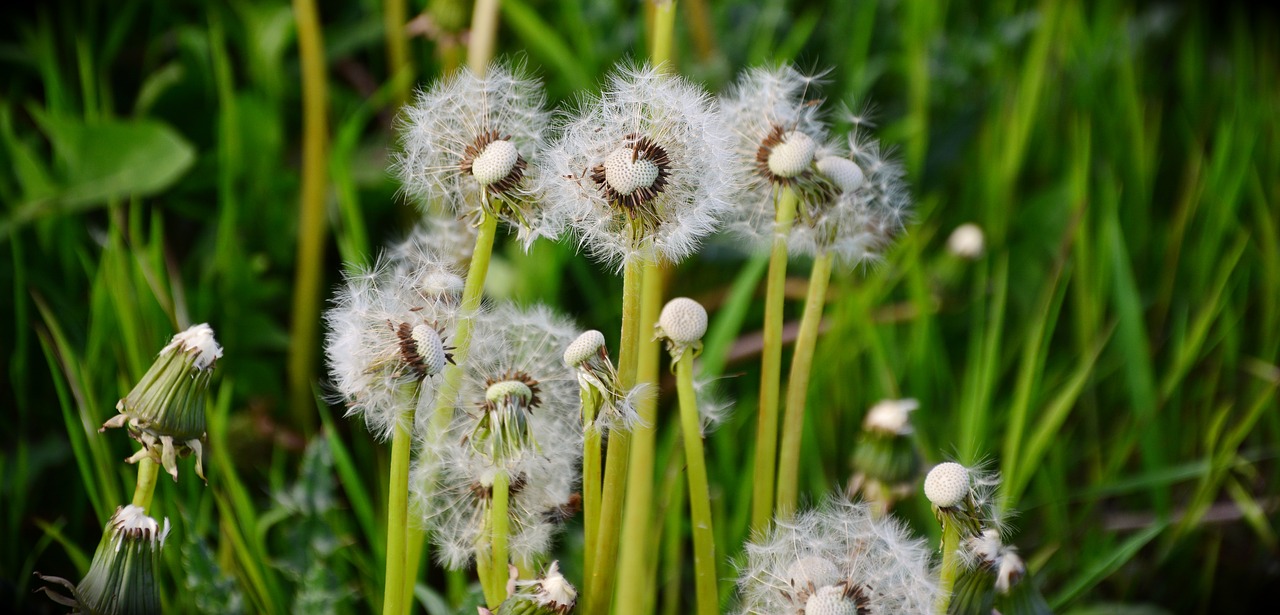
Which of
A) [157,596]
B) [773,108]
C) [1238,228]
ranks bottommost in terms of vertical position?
[157,596]

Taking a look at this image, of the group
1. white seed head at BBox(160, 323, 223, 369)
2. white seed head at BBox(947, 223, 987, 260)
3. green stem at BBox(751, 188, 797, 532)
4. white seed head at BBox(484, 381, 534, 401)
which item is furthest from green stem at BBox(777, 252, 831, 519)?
white seed head at BBox(947, 223, 987, 260)

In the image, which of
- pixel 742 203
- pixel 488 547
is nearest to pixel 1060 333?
pixel 742 203

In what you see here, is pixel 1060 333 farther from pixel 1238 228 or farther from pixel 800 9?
pixel 800 9

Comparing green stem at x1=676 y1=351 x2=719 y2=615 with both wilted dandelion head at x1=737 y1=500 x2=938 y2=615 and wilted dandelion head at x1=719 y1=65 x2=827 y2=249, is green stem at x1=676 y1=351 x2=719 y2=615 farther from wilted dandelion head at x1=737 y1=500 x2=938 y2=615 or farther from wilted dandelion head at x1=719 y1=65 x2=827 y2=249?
wilted dandelion head at x1=719 y1=65 x2=827 y2=249

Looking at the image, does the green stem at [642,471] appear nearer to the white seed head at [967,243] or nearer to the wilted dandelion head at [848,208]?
the wilted dandelion head at [848,208]

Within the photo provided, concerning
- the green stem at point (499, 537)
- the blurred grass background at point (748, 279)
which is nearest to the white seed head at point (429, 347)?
the green stem at point (499, 537)

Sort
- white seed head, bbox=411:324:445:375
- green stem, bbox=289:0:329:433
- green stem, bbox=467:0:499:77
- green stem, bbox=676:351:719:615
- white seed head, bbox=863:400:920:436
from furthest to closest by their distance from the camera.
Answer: green stem, bbox=289:0:329:433 → green stem, bbox=467:0:499:77 → white seed head, bbox=863:400:920:436 → green stem, bbox=676:351:719:615 → white seed head, bbox=411:324:445:375
